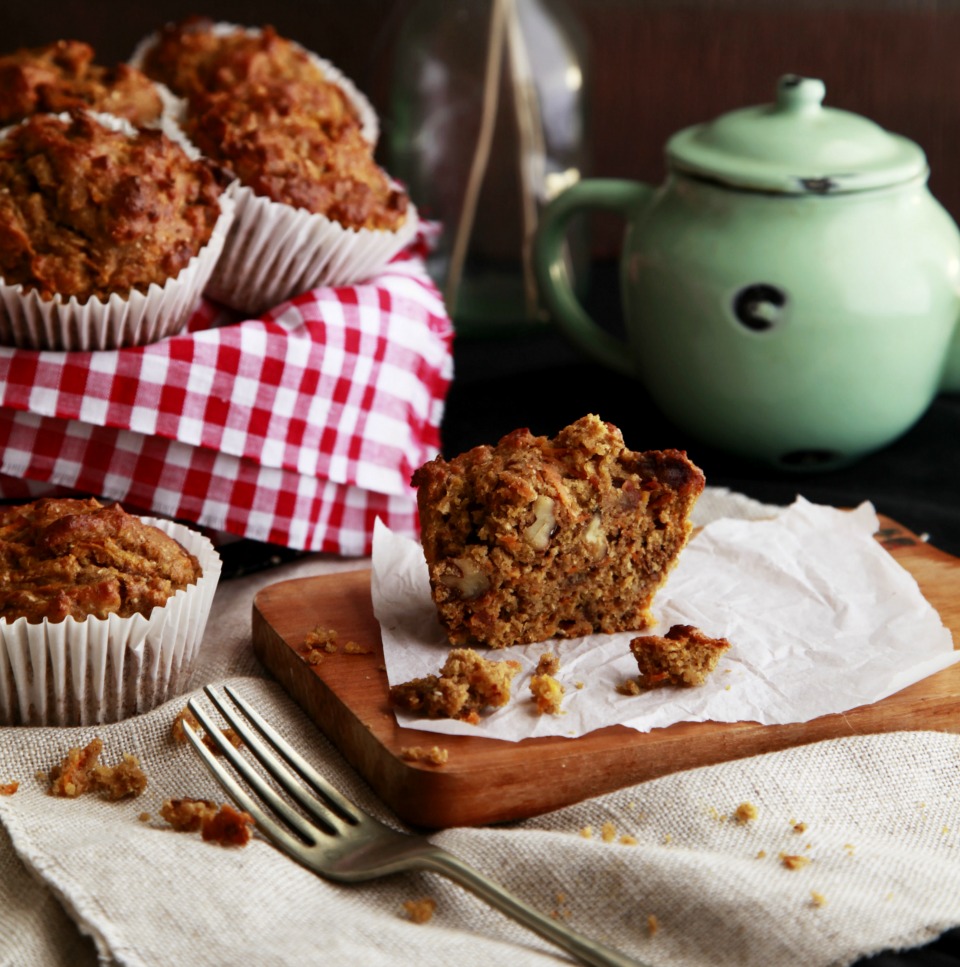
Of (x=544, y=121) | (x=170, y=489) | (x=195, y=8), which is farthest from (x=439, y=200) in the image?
(x=170, y=489)

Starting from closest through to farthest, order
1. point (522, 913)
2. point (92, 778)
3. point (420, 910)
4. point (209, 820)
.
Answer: point (522, 913) → point (420, 910) → point (209, 820) → point (92, 778)

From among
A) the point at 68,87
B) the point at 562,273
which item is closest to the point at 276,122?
the point at 68,87

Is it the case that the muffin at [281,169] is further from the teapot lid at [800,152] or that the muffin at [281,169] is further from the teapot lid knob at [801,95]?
the teapot lid knob at [801,95]

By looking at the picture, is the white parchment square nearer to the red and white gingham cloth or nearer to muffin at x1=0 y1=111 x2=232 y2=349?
the red and white gingham cloth

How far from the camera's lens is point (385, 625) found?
188 centimetres

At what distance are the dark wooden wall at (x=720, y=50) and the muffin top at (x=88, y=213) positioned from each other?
1.47 m

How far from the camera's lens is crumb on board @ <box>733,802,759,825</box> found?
1.55 metres

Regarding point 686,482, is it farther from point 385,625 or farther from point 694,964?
point 694,964

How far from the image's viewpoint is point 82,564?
1.75 meters

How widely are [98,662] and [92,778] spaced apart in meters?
0.16

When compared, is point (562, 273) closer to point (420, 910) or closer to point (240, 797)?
point (240, 797)

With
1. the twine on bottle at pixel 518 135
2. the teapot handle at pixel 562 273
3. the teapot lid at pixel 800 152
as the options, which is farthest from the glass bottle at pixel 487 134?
the teapot lid at pixel 800 152

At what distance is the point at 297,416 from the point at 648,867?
3.31 ft

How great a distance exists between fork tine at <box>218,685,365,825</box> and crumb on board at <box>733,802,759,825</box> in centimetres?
43
